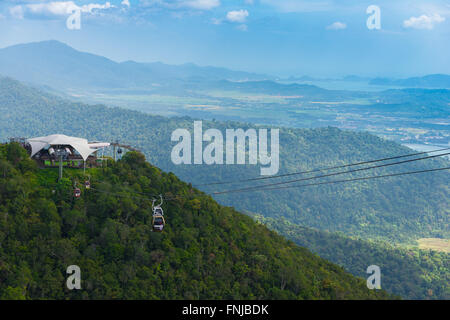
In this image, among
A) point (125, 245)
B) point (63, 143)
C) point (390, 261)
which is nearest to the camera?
point (125, 245)

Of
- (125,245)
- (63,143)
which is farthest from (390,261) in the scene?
(63,143)

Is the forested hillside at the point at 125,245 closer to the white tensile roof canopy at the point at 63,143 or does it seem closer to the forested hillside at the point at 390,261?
the white tensile roof canopy at the point at 63,143

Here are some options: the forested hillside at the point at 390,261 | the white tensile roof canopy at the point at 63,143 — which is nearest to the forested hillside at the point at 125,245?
the white tensile roof canopy at the point at 63,143

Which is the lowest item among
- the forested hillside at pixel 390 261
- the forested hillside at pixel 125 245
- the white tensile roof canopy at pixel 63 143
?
the forested hillside at pixel 390 261

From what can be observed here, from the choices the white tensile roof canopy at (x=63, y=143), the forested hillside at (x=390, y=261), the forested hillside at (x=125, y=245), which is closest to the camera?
the forested hillside at (x=125, y=245)

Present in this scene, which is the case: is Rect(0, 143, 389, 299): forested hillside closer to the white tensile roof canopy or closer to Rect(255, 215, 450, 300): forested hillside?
the white tensile roof canopy

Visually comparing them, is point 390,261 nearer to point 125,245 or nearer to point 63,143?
point 125,245
